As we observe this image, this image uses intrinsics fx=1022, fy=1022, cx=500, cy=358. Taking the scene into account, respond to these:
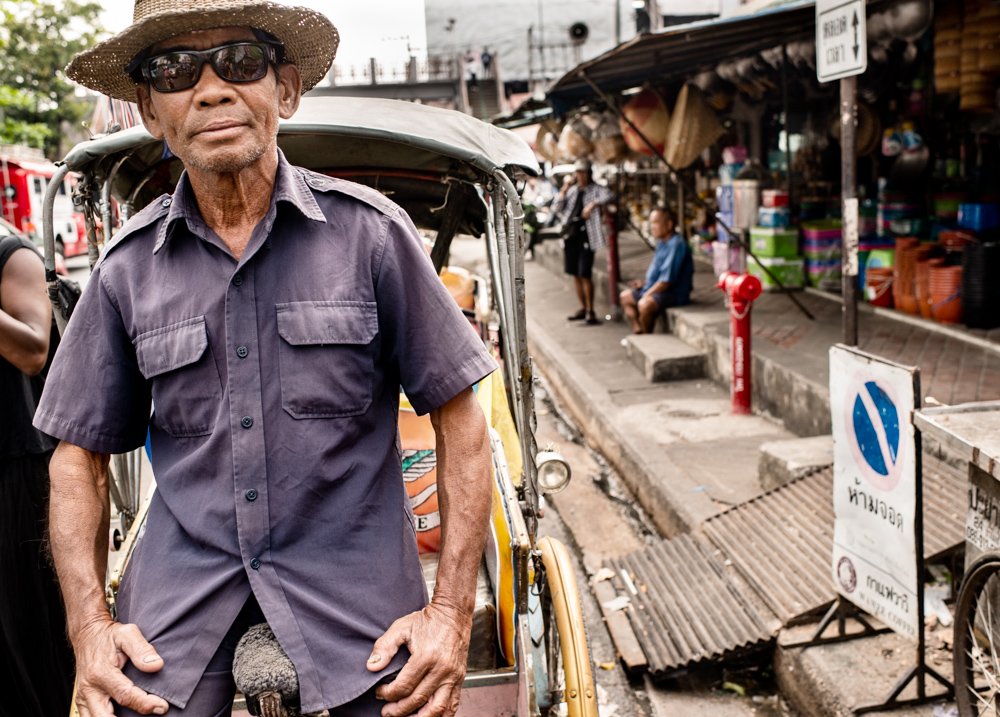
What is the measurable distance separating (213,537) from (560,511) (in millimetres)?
5133

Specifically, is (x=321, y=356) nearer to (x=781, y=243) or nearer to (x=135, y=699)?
(x=135, y=699)

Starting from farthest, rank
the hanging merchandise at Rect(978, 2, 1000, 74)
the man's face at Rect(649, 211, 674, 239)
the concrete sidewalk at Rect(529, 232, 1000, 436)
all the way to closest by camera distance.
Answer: the man's face at Rect(649, 211, 674, 239) < the hanging merchandise at Rect(978, 2, 1000, 74) < the concrete sidewalk at Rect(529, 232, 1000, 436)

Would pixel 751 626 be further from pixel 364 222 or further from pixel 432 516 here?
pixel 364 222

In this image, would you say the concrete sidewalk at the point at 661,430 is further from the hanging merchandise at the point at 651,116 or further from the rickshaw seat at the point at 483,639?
the rickshaw seat at the point at 483,639

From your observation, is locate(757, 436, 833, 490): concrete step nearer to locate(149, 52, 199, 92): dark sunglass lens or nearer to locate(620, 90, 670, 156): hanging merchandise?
locate(149, 52, 199, 92): dark sunglass lens

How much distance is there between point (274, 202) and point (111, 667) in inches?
35.5

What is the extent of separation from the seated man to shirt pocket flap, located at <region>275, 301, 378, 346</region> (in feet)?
29.3

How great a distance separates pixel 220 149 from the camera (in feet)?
6.29

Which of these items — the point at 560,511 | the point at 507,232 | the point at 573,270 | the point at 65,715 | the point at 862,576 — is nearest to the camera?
the point at 65,715

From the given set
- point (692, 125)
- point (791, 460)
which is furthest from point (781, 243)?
point (791, 460)

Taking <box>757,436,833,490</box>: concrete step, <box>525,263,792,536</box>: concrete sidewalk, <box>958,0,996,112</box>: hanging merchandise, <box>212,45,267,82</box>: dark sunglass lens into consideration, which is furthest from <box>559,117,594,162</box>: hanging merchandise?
<box>212,45,267,82</box>: dark sunglass lens

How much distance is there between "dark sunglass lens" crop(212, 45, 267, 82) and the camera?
1932 millimetres

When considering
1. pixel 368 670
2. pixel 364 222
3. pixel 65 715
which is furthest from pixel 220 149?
pixel 65 715

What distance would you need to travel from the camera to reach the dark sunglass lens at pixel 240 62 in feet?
6.34
